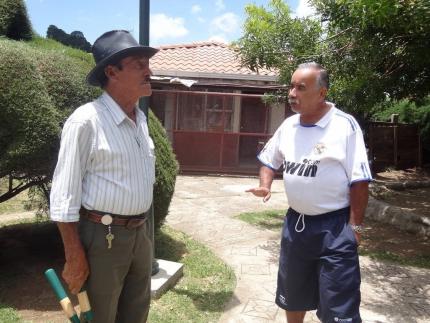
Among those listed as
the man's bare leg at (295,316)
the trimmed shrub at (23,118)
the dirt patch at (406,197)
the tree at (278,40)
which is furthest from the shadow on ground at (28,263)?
the dirt patch at (406,197)

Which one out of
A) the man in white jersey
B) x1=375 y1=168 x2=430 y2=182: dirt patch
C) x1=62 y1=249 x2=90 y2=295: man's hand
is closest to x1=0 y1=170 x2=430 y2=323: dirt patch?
x1=62 y1=249 x2=90 y2=295: man's hand

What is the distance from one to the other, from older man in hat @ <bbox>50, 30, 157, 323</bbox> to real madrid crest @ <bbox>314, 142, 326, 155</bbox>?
1.00 metres

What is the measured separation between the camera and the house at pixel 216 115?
39.4 ft

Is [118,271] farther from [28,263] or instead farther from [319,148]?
[28,263]

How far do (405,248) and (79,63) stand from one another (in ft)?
14.5

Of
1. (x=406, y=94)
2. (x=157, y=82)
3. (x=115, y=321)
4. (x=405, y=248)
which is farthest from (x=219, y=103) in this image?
(x=115, y=321)

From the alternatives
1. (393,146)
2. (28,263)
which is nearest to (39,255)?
(28,263)

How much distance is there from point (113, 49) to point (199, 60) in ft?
41.2

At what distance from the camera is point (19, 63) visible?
143 inches

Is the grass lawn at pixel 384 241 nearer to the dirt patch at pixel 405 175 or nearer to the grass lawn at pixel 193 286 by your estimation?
the grass lawn at pixel 193 286

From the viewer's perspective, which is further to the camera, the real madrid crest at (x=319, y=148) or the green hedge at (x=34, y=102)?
the green hedge at (x=34, y=102)

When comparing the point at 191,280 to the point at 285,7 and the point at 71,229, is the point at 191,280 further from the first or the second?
the point at 285,7

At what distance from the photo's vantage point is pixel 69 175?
207cm

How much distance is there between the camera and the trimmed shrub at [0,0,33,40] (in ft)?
14.6
